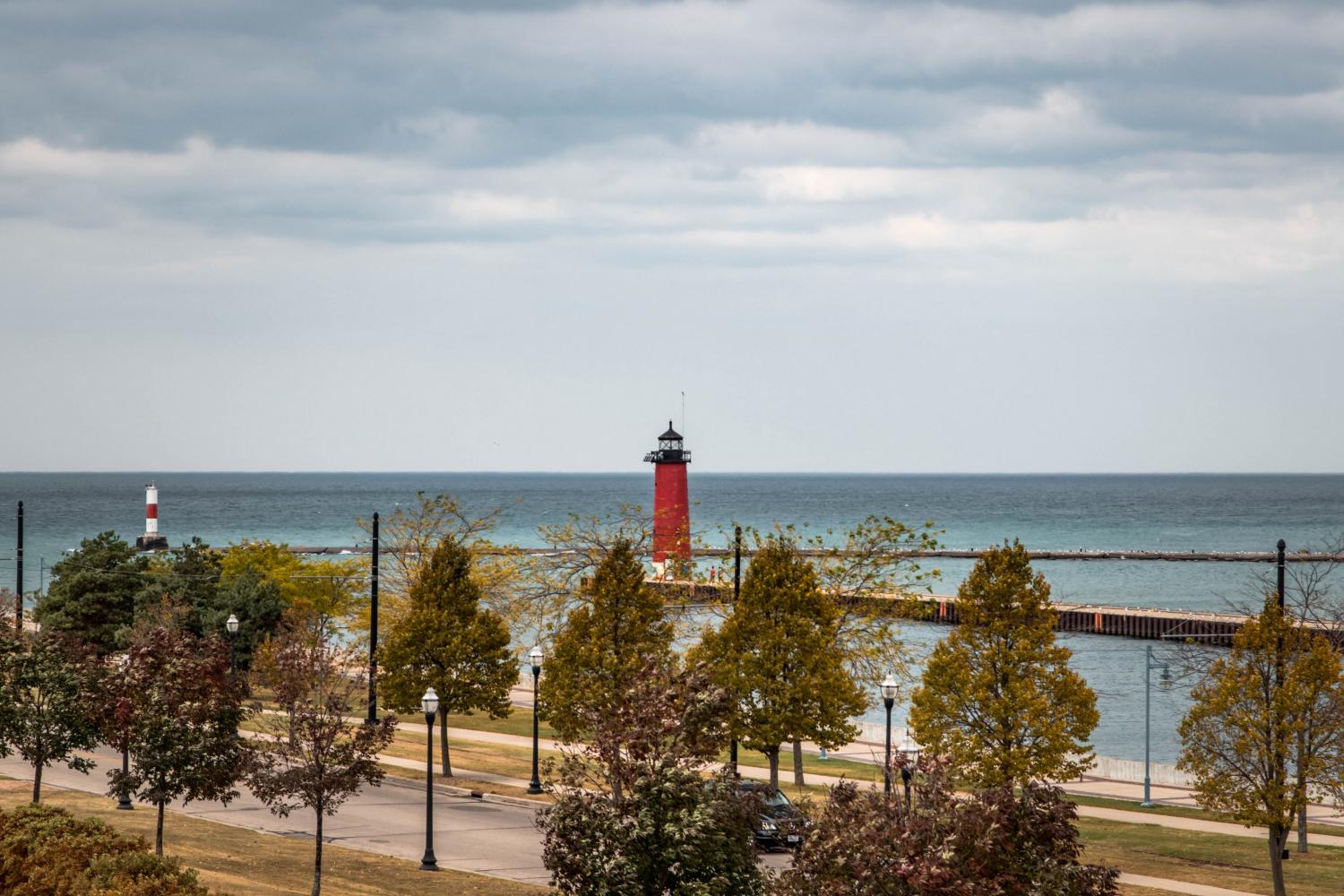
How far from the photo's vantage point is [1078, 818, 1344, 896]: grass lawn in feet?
104

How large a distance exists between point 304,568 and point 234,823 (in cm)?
3998

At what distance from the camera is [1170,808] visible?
41.4m

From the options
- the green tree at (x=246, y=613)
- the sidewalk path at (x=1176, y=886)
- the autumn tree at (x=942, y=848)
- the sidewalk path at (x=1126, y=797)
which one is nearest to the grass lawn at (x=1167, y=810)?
the sidewalk path at (x=1126, y=797)

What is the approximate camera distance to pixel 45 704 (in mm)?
34219

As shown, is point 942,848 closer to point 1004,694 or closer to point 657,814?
point 657,814

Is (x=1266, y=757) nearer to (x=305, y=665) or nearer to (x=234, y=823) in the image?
(x=305, y=665)

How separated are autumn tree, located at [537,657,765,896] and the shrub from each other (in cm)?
607

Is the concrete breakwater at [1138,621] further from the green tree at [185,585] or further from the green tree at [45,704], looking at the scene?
the green tree at [45,704]

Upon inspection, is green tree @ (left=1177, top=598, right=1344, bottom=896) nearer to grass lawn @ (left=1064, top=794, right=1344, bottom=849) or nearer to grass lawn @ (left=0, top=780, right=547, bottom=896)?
grass lawn @ (left=1064, top=794, right=1344, bottom=849)

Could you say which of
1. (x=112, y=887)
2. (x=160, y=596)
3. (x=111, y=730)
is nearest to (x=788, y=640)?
(x=111, y=730)

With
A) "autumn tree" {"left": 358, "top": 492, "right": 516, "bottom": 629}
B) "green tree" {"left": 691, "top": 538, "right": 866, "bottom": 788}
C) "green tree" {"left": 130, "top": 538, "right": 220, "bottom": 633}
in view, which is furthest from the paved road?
"green tree" {"left": 130, "top": 538, "right": 220, "bottom": 633}

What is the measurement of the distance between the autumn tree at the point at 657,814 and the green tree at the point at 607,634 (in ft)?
53.1

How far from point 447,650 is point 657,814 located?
2431 centimetres

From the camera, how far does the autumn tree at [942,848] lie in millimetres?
17391
